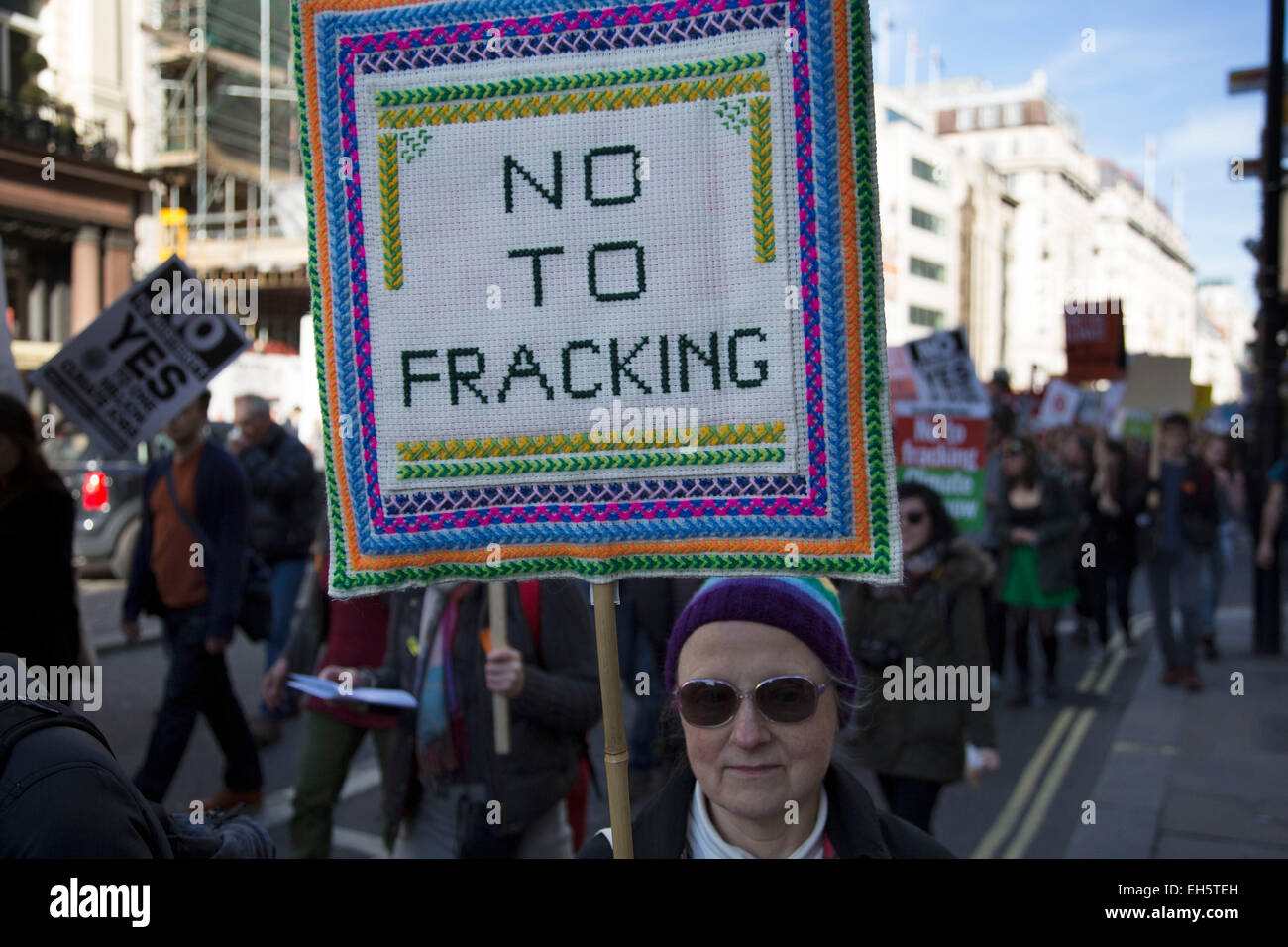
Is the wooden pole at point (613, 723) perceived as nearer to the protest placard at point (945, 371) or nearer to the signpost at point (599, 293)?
the signpost at point (599, 293)

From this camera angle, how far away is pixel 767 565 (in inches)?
72.6

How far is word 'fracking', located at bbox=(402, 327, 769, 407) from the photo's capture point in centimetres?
183

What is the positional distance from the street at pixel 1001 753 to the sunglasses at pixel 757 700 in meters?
2.25

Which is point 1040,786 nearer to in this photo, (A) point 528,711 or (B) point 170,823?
(A) point 528,711

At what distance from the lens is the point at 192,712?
545cm

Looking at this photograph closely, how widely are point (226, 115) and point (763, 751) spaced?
29578 mm

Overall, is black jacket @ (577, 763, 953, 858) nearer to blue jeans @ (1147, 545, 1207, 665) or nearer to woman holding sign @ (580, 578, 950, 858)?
woman holding sign @ (580, 578, 950, 858)

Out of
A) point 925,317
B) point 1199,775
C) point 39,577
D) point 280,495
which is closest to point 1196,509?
point 1199,775

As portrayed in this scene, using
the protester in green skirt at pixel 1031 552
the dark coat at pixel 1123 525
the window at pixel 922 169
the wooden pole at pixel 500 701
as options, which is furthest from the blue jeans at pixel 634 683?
the window at pixel 922 169

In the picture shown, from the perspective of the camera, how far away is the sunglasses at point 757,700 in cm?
199

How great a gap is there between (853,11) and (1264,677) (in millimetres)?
9356

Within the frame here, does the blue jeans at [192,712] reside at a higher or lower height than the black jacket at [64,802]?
lower

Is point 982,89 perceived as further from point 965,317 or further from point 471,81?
point 471,81
